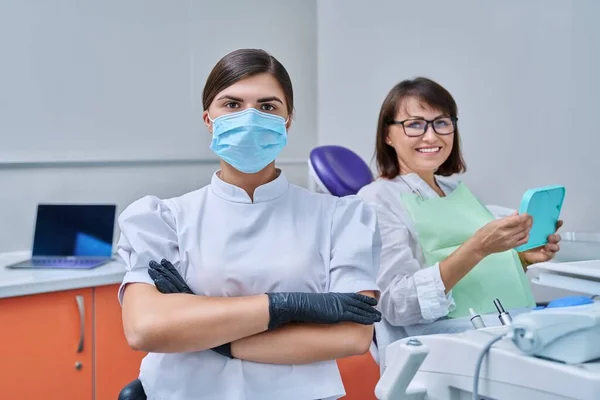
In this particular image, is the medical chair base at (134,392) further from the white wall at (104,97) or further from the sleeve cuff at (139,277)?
the white wall at (104,97)

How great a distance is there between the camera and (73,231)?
86.5 inches

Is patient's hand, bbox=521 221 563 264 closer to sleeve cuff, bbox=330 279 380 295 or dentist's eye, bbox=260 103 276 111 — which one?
sleeve cuff, bbox=330 279 380 295

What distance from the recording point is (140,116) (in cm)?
253

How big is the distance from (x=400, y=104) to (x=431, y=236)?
0.44 metres

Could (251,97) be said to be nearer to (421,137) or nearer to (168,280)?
(168,280)

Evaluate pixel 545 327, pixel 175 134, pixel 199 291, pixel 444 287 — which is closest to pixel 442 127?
pixel 444 287

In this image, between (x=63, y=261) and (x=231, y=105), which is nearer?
(x=231, y=105)

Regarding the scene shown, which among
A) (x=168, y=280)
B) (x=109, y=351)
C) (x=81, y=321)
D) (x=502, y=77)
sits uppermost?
(x=502, y=77)

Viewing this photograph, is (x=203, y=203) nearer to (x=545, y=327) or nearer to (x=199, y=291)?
(x=199, y=291)

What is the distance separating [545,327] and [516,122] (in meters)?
1.84

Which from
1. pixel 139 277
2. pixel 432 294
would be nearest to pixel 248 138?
pixel 139 277

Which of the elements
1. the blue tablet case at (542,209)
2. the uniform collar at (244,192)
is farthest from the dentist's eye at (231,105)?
the blue tablet case at (542,209)

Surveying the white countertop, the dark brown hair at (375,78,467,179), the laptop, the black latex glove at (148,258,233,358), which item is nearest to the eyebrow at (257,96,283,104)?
the black latex glove at (148,258,233,358)

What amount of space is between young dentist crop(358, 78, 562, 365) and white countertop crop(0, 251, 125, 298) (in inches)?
36.7
